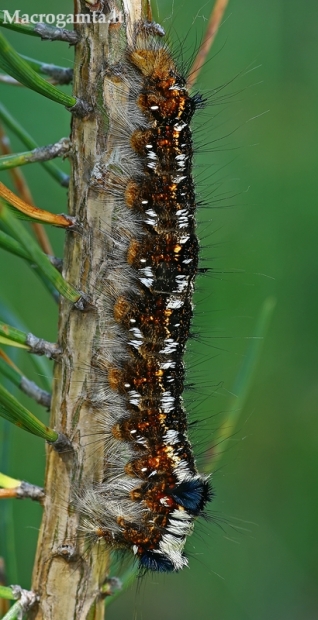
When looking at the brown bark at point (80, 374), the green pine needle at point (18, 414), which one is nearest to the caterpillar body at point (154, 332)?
the brown bark at point (80, 374)

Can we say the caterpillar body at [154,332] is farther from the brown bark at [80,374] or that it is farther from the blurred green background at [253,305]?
the blurred green background at [253,305]

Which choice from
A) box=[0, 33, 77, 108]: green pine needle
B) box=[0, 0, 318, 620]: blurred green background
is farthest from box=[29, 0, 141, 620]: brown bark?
box=[0, 0, 318, 620]: blurred green background

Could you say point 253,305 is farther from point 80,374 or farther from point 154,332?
point 80,374

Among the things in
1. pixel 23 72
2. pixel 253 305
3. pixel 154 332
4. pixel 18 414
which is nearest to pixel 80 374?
pixel 18 414

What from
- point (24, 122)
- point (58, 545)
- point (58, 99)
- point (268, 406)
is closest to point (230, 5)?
point (24, 122)

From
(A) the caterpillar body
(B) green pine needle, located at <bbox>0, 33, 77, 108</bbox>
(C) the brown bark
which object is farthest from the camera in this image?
(A) the caterpillar body

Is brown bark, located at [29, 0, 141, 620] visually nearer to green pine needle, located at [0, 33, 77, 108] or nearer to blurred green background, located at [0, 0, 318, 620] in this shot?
green pine needle, located at [0, 33, 77, 108]

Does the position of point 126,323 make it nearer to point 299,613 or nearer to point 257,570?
point 257,570
